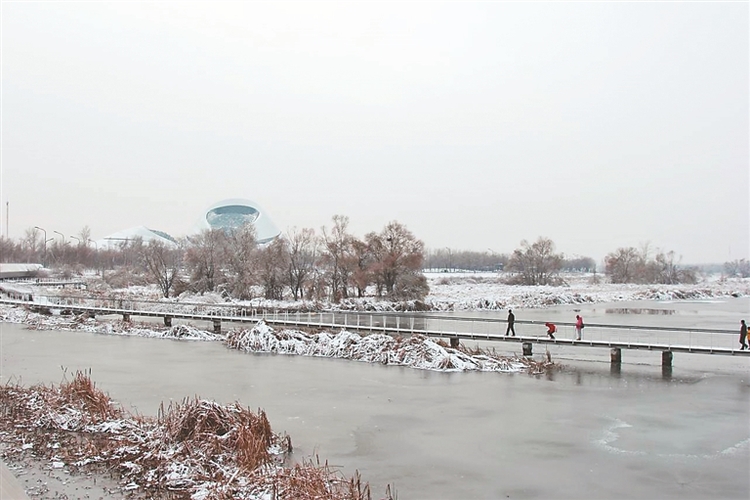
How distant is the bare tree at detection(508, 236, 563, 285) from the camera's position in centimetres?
7100

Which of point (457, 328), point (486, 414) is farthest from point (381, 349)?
point (486, 414)

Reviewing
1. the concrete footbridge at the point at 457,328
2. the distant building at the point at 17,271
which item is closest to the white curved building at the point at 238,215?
the distant building at the point at 17,271

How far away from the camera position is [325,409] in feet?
47.9

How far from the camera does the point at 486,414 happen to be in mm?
14102

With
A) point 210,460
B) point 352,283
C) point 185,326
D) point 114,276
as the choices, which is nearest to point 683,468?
point 210,460

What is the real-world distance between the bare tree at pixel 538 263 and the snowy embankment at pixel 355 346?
161 feet

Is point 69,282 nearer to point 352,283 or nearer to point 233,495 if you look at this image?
point 352,283

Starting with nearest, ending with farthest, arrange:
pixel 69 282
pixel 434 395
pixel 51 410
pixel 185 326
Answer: pixel 51 410 < pixel 434 395 < pixel 185 326 < pixel 69 282

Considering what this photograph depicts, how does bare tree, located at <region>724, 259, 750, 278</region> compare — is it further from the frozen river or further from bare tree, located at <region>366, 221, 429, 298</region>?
the frozen river

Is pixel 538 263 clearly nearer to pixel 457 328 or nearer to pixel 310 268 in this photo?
pixel 310 268

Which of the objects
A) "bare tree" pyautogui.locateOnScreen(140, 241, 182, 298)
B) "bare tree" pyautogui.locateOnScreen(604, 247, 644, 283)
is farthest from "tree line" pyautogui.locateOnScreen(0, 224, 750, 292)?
"bare tree" pyautogui.locateOnScreen(604, 247, 644, 283)

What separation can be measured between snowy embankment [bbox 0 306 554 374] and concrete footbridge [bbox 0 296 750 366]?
115cm

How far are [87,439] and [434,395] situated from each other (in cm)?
866

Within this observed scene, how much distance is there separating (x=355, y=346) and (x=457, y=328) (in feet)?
20.0
